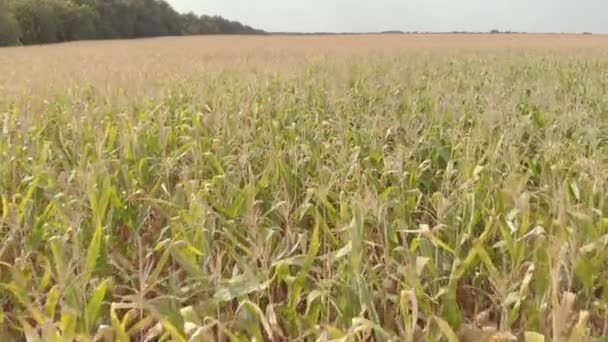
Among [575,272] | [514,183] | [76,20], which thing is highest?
[76,20]

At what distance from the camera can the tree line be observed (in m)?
49.0

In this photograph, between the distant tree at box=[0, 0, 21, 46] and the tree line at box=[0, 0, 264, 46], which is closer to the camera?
the distant tree at box=[0, 0, 21, 46]

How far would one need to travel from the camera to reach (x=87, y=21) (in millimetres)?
53906

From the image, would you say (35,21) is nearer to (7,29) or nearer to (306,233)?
(7,29)

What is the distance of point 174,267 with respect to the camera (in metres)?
1.97

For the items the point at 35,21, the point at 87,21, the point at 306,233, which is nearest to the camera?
the point at 306,233

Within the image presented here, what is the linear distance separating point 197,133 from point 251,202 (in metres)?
1.48

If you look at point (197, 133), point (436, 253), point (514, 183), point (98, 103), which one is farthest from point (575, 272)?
point (98, 103)

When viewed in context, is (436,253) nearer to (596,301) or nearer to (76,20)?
(596,301)

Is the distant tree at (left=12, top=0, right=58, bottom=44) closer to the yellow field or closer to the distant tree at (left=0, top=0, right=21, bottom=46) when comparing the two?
the distant tree at (left=0, top=0, right=21, bottom=46)

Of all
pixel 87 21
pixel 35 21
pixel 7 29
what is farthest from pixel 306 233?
pixel 87 21

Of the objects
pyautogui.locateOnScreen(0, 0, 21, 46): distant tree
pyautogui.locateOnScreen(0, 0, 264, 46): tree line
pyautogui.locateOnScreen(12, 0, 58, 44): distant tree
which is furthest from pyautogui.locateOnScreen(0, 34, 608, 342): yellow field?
pyautogui.locateOnScreen(12, 0, 58, 44): distant tree

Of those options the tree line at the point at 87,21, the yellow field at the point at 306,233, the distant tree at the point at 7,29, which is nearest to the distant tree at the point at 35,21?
the tree line at the point at 87,21

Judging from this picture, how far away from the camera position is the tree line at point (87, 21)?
49000mm
